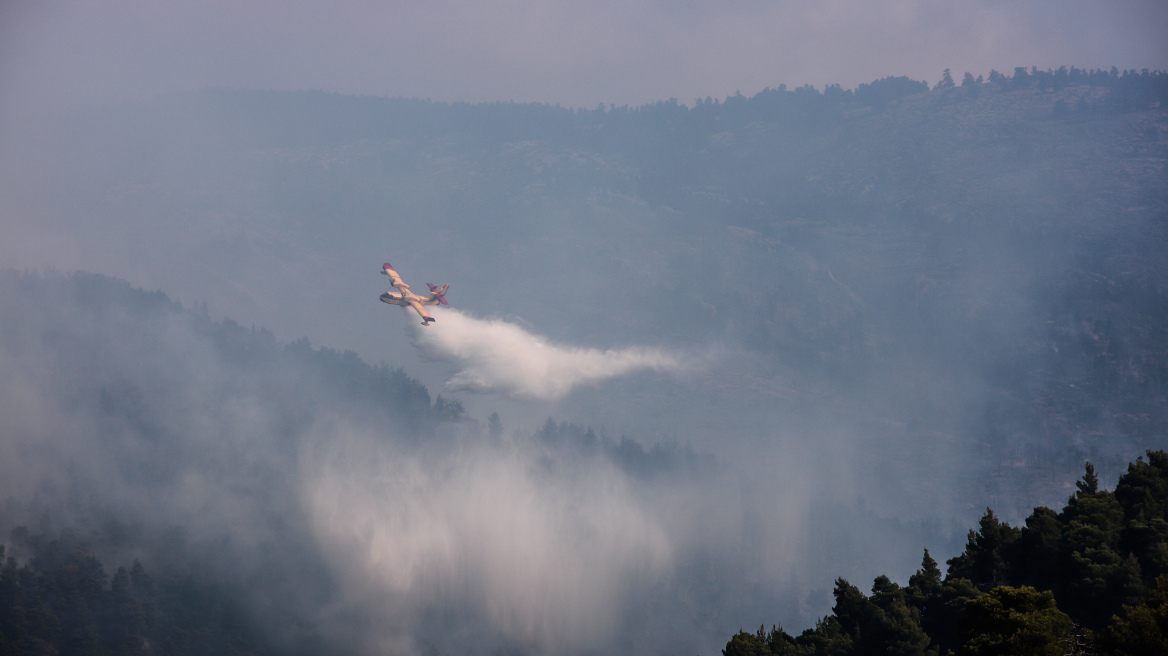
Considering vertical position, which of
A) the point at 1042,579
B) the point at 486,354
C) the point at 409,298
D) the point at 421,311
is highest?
the point at 486,354

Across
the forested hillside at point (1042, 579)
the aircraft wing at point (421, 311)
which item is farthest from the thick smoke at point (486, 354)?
the forested hillside at point (1042, 579)

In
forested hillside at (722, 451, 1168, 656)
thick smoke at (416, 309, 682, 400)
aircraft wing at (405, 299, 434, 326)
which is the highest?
thick smoke at (416, 309, 682, 400)

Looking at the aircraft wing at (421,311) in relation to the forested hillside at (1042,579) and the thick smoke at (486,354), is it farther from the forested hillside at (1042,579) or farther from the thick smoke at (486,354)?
the forested hillside at (1042,579)

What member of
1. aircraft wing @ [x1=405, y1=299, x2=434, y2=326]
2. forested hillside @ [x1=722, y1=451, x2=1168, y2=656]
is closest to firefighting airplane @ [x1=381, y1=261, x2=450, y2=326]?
aircraft wing @ [x1=405, y1=299, x2=434, y2=326]

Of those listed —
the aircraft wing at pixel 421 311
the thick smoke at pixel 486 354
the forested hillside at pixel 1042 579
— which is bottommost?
the forested hillside at pixel 1042 579

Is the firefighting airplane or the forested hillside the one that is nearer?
the forested hillside

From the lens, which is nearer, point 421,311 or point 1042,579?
point 1042,579

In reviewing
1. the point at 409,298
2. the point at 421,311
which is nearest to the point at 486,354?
the point at 421,311

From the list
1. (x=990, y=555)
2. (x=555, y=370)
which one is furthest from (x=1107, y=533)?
(x=555, y=370)

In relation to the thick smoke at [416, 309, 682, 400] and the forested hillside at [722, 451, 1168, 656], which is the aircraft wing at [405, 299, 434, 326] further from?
the forested hillside at [722, 451, 1168, 656]

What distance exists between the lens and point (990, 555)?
65125 mm

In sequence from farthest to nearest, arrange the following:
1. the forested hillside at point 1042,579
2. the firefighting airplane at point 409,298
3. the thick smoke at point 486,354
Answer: the thick smoke at point 486,354, the firefighting airplane at point 409,298, the forested hillside at point 1042,579

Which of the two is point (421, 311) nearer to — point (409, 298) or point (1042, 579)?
point (409, 298)

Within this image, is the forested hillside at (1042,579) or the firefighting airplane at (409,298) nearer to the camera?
the forested hillside at (1042,579)
